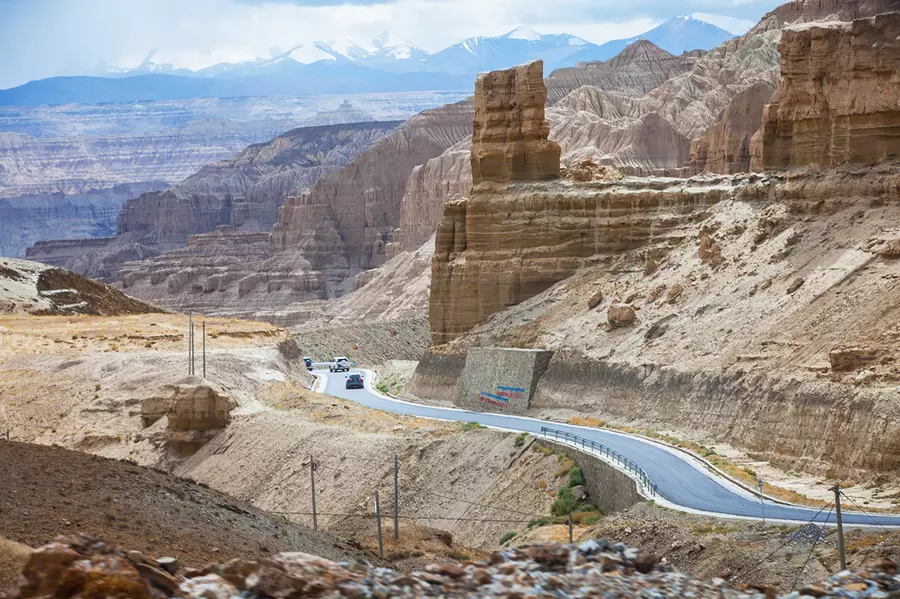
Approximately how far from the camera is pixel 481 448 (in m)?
42.6

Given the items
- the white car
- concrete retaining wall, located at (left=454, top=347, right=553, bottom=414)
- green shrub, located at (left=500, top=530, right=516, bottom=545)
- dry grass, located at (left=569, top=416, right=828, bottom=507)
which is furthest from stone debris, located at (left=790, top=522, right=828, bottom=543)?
the white car

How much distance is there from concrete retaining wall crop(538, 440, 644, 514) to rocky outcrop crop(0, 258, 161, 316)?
5722 centimetres

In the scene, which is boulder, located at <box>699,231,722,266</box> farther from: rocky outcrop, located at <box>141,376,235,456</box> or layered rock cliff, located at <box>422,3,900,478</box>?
rocky outcrop, located at <box>141,376,235,456</box>

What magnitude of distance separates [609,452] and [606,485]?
2.06m

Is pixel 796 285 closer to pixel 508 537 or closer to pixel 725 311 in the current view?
pixel 725 311

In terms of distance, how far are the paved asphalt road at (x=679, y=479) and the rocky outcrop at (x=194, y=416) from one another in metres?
7.32

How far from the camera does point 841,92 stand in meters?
46.5

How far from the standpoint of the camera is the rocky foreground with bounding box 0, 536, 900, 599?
14.7 m

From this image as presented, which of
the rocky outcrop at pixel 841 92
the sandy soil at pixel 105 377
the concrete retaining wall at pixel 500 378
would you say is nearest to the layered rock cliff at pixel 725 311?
the concrete retaining wall at pixel 500 378

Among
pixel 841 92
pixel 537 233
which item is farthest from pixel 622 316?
pixel 841 92

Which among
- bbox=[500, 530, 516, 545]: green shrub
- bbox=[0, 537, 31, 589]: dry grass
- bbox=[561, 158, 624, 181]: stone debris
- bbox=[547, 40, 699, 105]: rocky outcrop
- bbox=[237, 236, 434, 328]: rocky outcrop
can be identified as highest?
bbox=[547, 40, 699, 105]: rocky outcrop

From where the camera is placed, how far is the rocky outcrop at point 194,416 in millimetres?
52938

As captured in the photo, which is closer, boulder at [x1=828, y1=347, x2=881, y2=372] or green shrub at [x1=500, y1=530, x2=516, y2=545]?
boulder at [x1=828, y1=347, x2=881, y2=372]

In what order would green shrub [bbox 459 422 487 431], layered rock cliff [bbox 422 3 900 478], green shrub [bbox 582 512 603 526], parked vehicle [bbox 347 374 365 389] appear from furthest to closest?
parked vehicle [bbox 347 374 365 389] → green shrub [bbox 459 422 487 431] → layered rock cliff [bbox 422 3 900 478] → green shrub [bbox 582 512 603 526]
